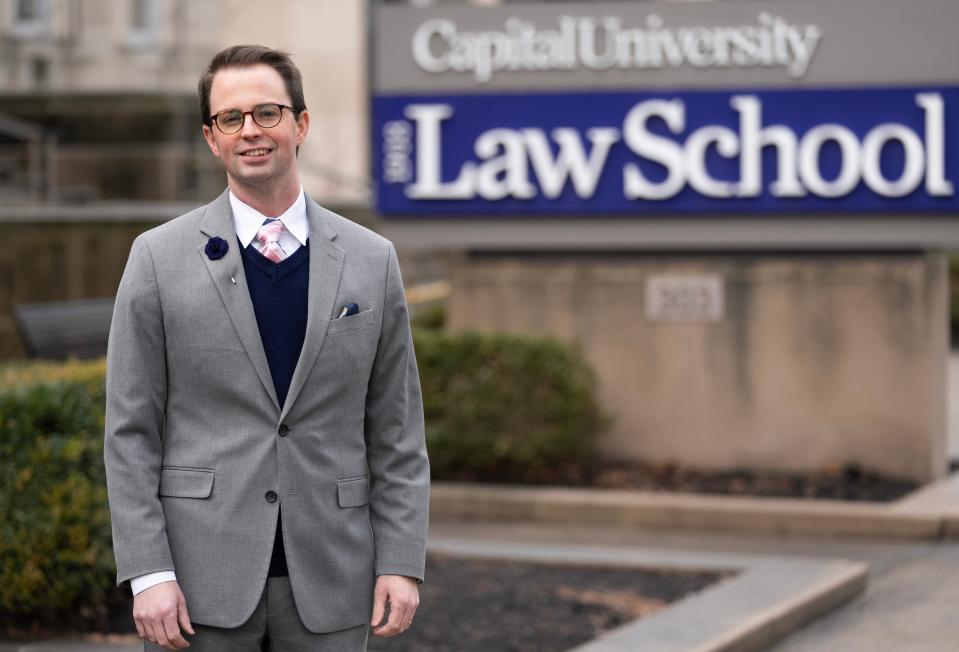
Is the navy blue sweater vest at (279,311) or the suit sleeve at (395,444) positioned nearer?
the navy blue sweater vest at (279,311)

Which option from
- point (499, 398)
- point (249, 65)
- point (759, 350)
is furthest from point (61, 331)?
point (249, 65)

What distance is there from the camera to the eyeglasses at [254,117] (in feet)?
9.97

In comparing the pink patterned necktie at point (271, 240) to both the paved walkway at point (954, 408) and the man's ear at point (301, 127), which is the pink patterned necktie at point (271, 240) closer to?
the man's ear at point (301, 127)

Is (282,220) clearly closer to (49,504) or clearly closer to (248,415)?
(248,415)

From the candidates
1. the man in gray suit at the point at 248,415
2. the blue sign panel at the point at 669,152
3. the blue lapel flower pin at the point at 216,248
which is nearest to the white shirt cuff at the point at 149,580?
the man in gray suit at the point at 248,415

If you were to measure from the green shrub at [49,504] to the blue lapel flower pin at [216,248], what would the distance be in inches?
116

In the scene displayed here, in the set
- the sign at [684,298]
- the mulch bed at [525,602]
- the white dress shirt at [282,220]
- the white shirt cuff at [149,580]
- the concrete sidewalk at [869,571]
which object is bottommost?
the concrete sidewalk at [869,571]

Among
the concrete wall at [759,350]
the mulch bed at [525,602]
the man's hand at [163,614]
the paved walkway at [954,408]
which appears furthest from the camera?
the paved walkway at [954,408]

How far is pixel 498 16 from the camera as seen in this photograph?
1038cm

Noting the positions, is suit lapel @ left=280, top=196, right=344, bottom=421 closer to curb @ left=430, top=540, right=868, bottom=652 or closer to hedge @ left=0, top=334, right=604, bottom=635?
hedge @ left=0, top=334, right=604, bottom=635

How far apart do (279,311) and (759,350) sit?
24.8 ft

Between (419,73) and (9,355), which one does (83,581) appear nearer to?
(419,73)

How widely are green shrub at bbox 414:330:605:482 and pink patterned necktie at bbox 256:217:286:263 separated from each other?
6.55m

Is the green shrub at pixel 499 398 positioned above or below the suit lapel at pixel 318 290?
below
